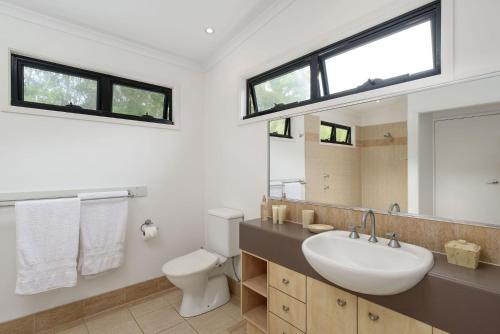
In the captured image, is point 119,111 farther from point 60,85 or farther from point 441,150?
point 441,150

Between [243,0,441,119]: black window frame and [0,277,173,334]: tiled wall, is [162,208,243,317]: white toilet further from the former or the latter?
[243,0,441,119]: black window frame

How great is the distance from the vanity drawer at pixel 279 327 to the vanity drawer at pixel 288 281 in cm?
21

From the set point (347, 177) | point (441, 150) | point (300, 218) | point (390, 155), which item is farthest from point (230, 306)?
point (441, 150)

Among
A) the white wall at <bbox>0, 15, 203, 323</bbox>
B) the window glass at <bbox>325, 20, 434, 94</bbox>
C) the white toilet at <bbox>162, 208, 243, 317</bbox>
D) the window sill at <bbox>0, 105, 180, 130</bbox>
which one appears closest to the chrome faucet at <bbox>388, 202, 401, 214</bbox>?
the window glass at <bbox>325, 20, 434, 94</bbox>

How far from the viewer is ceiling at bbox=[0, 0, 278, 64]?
1.90 meters

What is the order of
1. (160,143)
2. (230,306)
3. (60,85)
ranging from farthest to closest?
(160,143)
(230,306)
(60,85)

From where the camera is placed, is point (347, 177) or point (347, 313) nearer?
point (347, 313)

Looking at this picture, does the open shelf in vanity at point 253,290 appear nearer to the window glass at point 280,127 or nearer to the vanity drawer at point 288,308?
the vanity drawer at point 288,308

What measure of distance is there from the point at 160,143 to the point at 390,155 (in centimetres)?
221

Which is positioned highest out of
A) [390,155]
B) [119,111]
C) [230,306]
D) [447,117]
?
[119,111]

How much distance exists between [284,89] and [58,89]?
2.03 m

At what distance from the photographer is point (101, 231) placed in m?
2.18

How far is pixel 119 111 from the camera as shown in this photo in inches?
96.2

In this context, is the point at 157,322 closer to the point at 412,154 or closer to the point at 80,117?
the point at 80,117
